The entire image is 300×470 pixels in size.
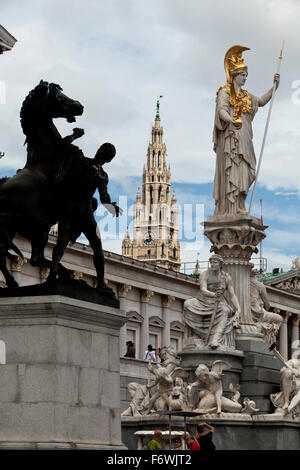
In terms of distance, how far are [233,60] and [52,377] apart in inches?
727

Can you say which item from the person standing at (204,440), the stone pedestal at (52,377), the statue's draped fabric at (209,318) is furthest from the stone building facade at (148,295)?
the stone pedestal at (52,377)

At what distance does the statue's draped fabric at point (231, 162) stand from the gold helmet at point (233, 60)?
60cm

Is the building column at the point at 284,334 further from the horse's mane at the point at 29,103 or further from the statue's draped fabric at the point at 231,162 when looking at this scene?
the horse's mane at the point at 29,103

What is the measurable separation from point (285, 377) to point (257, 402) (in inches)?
40.9

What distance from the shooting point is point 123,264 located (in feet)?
284

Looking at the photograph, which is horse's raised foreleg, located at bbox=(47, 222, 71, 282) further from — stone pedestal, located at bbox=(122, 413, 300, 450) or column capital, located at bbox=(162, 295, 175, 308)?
column capital, located at bbox=(162, 295, 175, 308)

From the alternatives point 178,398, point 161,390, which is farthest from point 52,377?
point 161,390

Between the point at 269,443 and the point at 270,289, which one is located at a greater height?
the point at 270,289

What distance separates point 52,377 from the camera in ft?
43.9

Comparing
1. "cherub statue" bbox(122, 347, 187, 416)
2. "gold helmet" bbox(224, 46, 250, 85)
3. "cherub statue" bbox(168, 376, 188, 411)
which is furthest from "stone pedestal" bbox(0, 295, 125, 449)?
"gold helmet" bbox(224, 46, 250, 85)

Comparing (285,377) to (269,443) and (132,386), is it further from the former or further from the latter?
(132,386)

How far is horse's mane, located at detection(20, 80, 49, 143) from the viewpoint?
14705 mm
